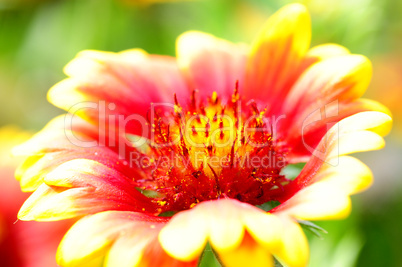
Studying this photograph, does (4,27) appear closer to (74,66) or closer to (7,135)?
(7,135)

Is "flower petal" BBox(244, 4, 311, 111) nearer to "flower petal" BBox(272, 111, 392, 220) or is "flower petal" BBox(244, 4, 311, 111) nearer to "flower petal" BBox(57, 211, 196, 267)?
"flower petal" BBox(272, 111, 392, 220)

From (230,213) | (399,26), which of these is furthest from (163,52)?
(230,213)

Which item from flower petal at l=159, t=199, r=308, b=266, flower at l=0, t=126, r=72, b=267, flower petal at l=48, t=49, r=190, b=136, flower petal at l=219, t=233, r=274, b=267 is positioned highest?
flower petal at l=48, t=49, r=190, b=136

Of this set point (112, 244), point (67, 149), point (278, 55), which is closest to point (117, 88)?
point (67, 149)

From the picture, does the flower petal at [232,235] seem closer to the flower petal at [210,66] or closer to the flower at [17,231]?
the flower petal at [210,66]

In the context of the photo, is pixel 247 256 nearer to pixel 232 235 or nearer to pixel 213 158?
pixel 232 235

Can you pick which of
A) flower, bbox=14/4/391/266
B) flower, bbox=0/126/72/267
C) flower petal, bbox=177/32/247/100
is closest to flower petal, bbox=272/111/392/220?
flower, bbox=14/4/391/266
